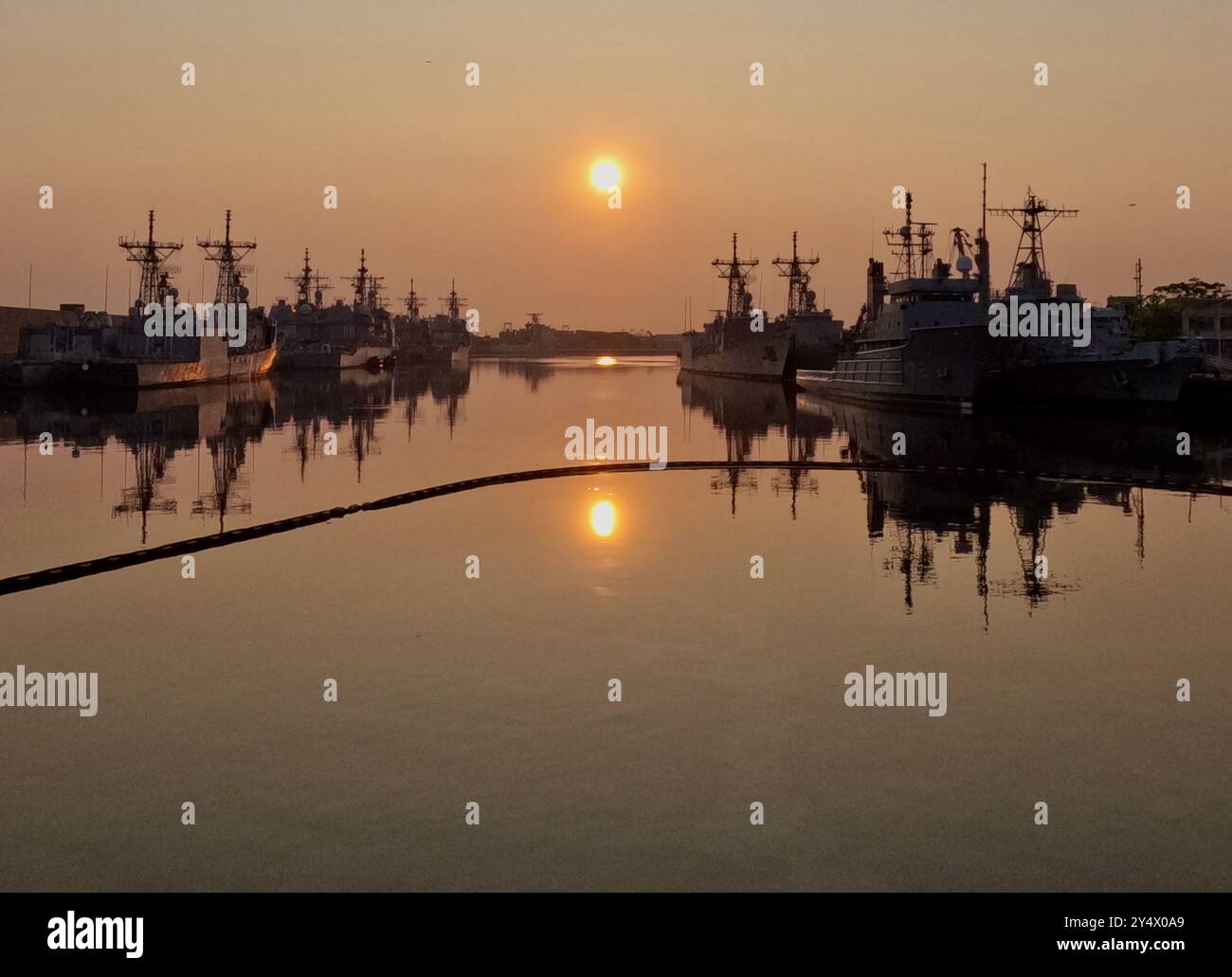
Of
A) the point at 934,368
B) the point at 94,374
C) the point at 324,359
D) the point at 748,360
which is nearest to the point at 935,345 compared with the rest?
the point at 934,368

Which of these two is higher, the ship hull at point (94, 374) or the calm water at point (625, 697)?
the ship hull at point (94, 374)

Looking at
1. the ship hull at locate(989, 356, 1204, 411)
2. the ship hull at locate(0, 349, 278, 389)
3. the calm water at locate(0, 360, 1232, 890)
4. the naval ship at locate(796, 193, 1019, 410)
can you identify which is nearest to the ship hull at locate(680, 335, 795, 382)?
the naval ship at locate(796, 193, 1019, 410)

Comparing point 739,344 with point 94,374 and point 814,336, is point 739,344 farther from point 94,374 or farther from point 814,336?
point 94,374

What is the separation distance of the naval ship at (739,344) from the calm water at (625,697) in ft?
289

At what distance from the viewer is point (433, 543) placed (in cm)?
2134

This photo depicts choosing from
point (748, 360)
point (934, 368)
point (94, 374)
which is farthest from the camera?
point (748, 360)

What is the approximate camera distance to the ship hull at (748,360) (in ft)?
372

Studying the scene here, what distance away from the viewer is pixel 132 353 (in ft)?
279

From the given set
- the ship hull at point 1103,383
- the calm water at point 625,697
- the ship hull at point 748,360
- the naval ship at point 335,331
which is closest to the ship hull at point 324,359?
the naval ship at point 335,331

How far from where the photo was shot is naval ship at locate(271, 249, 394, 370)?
472ft

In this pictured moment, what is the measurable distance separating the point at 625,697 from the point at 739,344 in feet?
420

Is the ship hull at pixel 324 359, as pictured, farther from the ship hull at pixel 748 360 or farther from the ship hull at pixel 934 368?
the ship hull at pixel 934 368

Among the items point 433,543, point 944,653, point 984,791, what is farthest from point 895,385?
point 984,791

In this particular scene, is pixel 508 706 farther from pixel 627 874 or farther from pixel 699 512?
pixel 699 512
